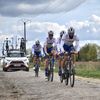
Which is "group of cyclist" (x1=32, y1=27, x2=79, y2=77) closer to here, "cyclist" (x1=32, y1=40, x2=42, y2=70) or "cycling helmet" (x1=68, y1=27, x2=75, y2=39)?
"cycling helmet" (x1=68, y1=27, x2=75, y2=39)

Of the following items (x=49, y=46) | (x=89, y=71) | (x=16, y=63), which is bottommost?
(x=89, y=71)

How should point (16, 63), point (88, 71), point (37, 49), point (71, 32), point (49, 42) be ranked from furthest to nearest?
point (16, 63), point (88, 71), point (37, 49), point (49, 42), point (71, 32)

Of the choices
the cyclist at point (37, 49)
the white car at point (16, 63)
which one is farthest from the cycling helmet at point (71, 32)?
the white car at point (16, 63)

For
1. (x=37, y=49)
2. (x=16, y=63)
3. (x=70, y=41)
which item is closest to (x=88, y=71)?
(x=16, y=63)

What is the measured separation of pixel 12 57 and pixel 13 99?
1093 inches

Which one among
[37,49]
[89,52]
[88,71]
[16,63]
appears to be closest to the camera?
[37,49]

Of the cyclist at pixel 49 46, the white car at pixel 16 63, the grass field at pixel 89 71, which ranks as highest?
the cyclist at pixel 49 46

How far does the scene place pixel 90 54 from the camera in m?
157

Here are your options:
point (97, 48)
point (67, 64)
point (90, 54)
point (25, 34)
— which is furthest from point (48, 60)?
point (97, 48)

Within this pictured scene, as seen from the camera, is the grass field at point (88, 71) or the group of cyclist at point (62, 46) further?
the grass field at point (88, 71)

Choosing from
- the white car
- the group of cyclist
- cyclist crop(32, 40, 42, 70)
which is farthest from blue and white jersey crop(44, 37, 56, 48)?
the white car

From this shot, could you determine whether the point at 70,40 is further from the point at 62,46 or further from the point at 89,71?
the point at 89,71

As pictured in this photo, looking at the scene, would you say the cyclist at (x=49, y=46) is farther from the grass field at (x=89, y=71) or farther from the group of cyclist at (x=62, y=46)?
the grass field at (x=89, y=71)

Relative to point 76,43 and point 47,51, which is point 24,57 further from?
point 76,43
